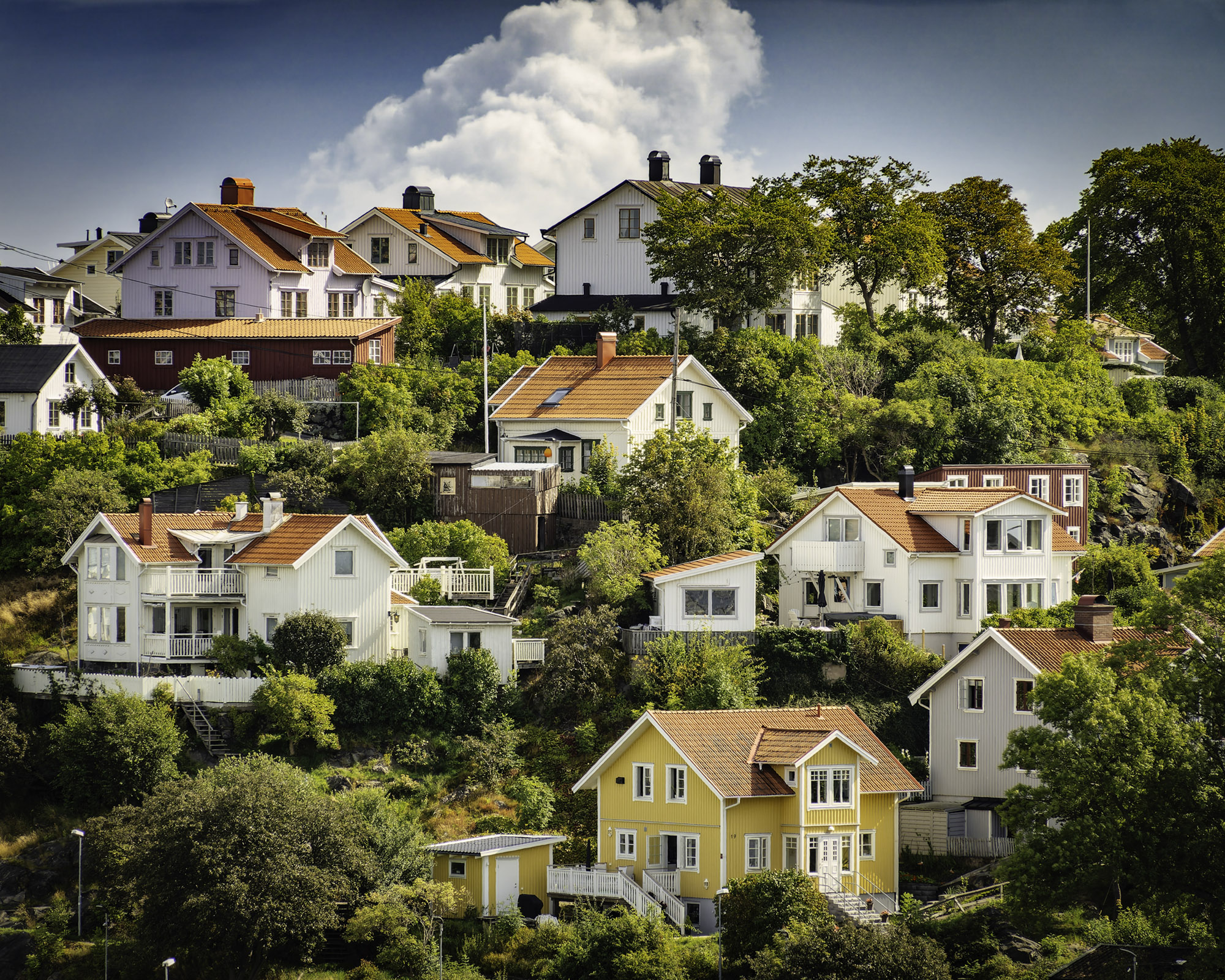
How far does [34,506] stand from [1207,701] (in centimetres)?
4198

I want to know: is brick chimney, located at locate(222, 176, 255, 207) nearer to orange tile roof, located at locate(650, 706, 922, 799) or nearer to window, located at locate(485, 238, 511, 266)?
window, located at locate(485, 238, 511, 266)

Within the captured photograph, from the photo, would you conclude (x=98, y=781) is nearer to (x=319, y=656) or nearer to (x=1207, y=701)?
(x=319, y=656)

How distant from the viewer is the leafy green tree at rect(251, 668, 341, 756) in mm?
49688

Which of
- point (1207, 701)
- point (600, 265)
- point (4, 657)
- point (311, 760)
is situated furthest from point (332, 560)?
point (600, 265)

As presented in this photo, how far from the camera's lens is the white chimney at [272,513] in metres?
54.6

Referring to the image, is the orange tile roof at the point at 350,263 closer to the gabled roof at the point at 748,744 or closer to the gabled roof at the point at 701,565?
the gabled roof at the point at 701,565

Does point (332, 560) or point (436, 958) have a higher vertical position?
point (332, 560)

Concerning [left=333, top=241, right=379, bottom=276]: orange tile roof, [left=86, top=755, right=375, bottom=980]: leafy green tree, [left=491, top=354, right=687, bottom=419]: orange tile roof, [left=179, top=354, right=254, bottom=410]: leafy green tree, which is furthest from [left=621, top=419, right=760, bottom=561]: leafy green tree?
[left=333, top=241, right=379, bottom=276]: orange tile roof

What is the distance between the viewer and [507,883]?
44.7 m

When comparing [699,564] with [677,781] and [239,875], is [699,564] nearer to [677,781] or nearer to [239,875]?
[677,781]

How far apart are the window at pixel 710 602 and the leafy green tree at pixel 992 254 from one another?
31761 millimetres

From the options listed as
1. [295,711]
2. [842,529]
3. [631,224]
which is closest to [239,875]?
[295,711]

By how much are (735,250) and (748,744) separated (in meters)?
32.1

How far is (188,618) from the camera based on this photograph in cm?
5434
